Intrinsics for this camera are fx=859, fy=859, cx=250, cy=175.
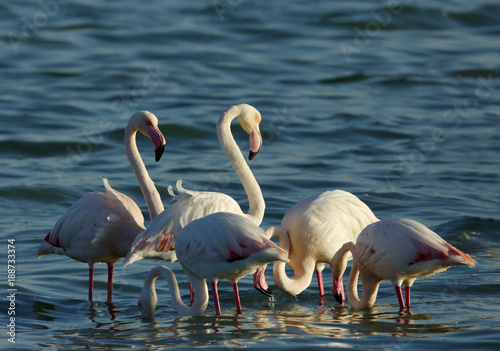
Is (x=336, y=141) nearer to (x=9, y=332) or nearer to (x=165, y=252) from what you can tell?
(x=165, y=252)

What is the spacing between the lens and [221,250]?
607cm

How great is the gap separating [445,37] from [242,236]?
49.6 feet

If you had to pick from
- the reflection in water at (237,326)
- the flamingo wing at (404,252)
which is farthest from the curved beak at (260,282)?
the flamingo wing at (404,252)

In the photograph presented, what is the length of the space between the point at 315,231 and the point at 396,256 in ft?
3.36

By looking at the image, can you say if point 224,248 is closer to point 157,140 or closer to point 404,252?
point 404,252

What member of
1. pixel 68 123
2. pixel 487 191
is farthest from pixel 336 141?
pixel 68 123

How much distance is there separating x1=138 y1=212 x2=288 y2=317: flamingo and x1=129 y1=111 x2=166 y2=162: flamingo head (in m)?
1.38

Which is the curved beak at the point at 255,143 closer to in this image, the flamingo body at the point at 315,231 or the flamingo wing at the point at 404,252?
the flamingo body at the point at 315,231

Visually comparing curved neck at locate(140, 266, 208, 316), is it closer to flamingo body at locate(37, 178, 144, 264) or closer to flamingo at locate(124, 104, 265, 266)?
flamingo at locate(124, 104, 265, 266)

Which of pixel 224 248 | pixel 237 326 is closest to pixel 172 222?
pixel 224 248

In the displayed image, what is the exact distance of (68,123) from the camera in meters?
14.3

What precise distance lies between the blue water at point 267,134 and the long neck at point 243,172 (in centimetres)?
77

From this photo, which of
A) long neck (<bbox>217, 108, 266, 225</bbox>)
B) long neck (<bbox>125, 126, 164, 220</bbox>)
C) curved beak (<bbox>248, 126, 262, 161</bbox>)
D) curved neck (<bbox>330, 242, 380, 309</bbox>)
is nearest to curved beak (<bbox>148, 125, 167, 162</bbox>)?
long neck (<bbox>125, 126, 164, 220</bbox>)

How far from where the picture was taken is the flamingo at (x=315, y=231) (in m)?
7.29
